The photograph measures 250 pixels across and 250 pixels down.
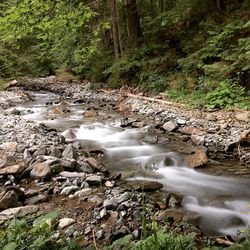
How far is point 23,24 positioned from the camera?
3814 mm

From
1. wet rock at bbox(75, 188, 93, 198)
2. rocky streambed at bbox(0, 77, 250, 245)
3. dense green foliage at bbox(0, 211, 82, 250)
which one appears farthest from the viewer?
wet rock at bbox(75, 188, 93, 198)

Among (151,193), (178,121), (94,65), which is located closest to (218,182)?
(151,193)

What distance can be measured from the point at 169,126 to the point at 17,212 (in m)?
5.74

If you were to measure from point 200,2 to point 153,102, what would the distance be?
A: 4.85 meters

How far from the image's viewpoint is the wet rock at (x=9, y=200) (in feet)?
13.4

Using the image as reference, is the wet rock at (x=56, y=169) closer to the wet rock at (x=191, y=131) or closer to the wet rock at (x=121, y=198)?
the wet rock at (x=121, y=198)

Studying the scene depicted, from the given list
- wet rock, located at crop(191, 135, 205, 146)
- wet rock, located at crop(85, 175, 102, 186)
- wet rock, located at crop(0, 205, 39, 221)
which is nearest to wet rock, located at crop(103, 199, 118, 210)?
wet rock, located at crop(85, 175, 102, 186)

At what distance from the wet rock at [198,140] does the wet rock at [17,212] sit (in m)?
4.54

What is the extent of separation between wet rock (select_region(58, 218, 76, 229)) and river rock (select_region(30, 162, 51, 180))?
4.87 ft

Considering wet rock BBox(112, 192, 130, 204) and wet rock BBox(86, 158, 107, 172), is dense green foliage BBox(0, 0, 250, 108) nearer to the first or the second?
wet rock BBox(86, 158, 107, 172)

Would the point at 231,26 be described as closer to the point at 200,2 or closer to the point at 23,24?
the point at 200,2

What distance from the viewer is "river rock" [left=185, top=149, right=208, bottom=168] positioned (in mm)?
6238

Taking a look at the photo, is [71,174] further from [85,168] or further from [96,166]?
[96,166]

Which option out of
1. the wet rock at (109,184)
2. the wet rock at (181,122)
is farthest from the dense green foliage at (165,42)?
the wet rock at (109,184)
